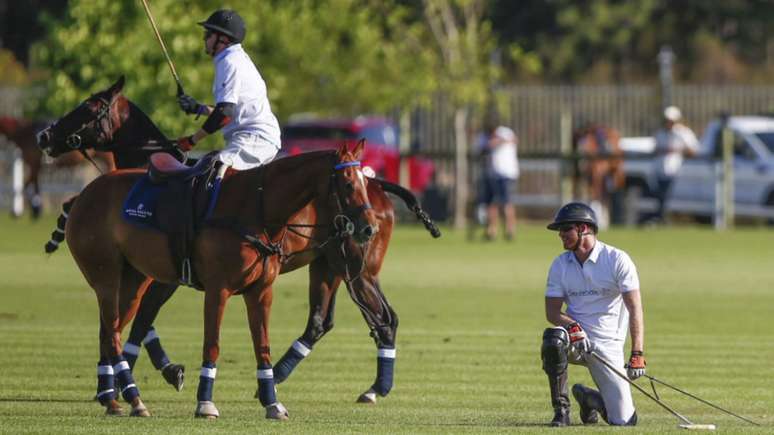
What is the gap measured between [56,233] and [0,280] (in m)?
10.5

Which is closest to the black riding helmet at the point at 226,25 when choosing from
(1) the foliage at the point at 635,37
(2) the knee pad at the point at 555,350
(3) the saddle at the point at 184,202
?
(3) the saddle at the point at 184,202

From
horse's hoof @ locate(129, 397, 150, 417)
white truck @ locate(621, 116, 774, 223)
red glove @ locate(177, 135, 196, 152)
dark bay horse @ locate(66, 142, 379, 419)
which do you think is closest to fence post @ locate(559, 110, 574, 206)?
white truck @ locate(621, 116, 774, 223)

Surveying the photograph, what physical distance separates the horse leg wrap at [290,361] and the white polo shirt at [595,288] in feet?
8.40

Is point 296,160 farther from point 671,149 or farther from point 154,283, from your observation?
point 671,149

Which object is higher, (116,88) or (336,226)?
(116,88)

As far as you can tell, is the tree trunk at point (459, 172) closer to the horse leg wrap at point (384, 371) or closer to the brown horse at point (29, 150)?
the brown horse at point (29, 150)

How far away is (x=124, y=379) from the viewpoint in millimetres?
12422

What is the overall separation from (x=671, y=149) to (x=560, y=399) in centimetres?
2465

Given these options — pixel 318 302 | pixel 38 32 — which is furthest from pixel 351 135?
pixel 318 302

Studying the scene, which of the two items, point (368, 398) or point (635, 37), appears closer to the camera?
point (368, 398)

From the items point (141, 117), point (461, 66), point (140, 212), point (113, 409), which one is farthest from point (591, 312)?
point (461, 66)

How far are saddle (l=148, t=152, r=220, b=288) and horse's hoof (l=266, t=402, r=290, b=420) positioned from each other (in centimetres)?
104

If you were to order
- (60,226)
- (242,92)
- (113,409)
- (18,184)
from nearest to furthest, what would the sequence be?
(113,409) < (242,92) < (60,226) < (18,184)

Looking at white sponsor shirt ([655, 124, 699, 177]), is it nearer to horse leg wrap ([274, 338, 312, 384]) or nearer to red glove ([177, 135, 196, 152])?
horse leg wrap ([274, 338, 312, 384])
